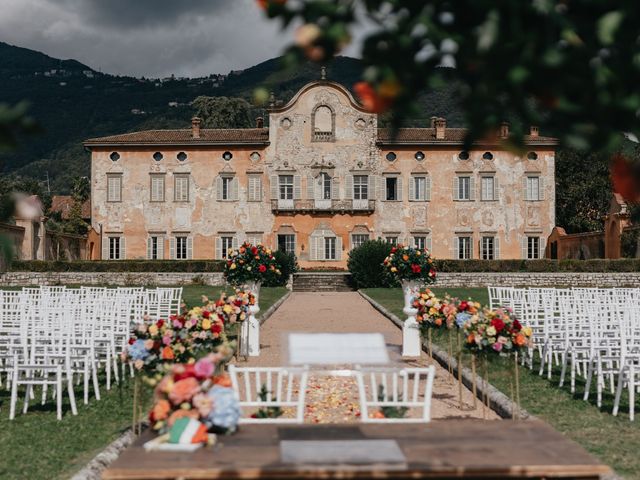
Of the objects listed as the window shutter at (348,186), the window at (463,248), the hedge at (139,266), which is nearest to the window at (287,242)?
the window shutter at (348,186)

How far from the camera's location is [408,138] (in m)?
37.6

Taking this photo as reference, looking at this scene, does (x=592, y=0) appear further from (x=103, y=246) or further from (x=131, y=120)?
(x=131, y=120)

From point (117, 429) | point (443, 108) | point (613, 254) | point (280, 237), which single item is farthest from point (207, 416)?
point (443, 108)

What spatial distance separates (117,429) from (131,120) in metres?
106

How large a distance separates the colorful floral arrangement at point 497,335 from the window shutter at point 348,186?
3097cm

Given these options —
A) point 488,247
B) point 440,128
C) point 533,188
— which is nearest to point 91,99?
point 440,128

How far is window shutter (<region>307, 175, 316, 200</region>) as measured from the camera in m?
37.2

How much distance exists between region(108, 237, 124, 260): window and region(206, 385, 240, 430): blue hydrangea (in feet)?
116

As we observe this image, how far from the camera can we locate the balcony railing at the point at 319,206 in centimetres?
3703

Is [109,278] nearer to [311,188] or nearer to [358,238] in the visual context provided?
[311,188]

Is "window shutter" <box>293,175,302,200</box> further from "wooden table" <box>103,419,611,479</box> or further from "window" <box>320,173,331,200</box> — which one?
"wooden table" <box>103,419,611,479</box>

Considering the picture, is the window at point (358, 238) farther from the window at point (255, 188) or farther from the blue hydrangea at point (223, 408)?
the blue hydrangea at point (223, 408)

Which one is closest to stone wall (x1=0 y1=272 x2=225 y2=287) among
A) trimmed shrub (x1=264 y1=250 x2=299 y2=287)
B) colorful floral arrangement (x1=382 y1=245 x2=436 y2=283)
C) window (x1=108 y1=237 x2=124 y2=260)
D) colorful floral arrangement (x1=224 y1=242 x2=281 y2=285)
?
trimmed shrub (x1=264 y1=250 x2=299 y2=287)

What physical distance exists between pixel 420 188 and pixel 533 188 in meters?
5.76
